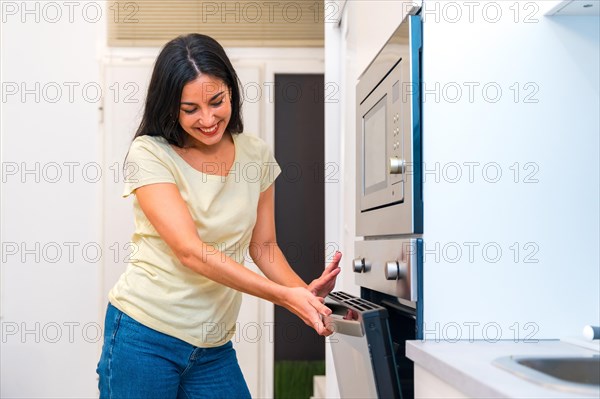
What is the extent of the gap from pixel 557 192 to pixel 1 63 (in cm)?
301

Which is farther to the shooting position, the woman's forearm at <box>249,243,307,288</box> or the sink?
the woman's forearm at <box>249,243,307,288</box>

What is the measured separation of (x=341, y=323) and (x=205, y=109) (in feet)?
2.16

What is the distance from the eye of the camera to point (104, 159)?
3992 millimetres

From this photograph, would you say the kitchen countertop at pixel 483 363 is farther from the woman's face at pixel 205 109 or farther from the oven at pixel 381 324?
the woman's face at pixel 205 109

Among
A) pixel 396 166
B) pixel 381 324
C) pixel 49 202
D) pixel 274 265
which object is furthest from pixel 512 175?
pixel 49 202

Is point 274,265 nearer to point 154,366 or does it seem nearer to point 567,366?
point 154,366

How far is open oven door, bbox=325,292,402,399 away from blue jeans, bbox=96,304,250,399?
1.56 ft

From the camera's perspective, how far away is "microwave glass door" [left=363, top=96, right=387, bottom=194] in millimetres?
1680

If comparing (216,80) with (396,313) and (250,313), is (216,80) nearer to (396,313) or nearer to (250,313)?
(396,313)

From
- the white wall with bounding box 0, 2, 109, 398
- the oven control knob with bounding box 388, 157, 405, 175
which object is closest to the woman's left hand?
the oven control knob with bounding box 388, 157, 405, 175

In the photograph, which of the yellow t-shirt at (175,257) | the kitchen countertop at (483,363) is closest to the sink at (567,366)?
the kitchen countertop at (483,363)

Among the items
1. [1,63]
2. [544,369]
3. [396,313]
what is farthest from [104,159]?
[544,369]

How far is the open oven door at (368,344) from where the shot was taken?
127 cm

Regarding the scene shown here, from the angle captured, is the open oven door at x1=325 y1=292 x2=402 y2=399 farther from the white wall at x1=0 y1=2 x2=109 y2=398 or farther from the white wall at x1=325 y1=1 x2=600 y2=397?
the white wall at x1=0 y1=2 x2=109 y2=398
